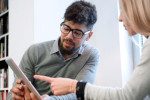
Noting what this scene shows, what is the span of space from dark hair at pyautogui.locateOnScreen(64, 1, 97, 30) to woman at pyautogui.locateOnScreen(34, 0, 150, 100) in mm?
541

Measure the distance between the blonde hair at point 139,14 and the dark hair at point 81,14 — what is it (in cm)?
58

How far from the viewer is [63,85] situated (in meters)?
→ 0.73

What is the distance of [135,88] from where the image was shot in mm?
642

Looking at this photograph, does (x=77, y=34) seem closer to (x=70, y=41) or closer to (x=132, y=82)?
(x=70, y=41)

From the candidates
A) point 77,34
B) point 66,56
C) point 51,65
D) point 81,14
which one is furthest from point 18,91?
point 81,14

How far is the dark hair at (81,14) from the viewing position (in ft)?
4.31

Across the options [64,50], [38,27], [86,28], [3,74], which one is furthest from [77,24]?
[3,74]

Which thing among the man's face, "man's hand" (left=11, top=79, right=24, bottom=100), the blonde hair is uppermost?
the blonde hair

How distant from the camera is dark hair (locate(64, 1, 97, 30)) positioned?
131 cm

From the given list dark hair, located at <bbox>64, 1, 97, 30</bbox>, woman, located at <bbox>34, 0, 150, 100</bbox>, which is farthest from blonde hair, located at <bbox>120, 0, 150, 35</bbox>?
dark hair, located at <bbox>64, 1, 97, 30</bbox>

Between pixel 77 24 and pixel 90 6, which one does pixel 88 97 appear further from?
pixel 90 6

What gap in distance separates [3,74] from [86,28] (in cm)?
144

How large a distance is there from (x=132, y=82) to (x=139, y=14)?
0.93 ft

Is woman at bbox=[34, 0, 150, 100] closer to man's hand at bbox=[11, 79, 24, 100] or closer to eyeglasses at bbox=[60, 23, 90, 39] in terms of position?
man's hand at bbox=[11, 79, 24, 100]
